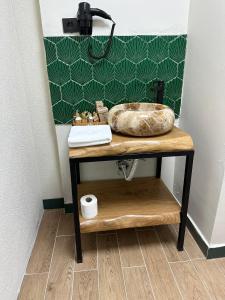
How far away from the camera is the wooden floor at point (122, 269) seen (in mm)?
1146

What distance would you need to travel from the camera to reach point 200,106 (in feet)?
4.28

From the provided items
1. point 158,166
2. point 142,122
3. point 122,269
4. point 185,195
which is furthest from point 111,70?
point 122,269

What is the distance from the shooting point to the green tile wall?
133 centimetres

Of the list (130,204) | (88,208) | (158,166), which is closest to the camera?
(88,208)

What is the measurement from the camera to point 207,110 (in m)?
1.24

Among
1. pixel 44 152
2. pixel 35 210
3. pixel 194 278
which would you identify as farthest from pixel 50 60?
pixel 194 278

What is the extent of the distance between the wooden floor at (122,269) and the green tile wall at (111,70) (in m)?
0.78

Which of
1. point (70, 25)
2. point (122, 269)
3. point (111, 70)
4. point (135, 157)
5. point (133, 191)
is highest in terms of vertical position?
point (70, 25)

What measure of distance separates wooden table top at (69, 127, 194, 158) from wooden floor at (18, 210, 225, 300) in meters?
0.64

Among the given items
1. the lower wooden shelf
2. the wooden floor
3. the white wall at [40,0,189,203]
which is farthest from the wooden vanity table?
the white wall at [40,0,189,203]

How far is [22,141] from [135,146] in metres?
0.65

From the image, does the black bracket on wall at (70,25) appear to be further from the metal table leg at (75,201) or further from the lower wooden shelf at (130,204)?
the lower wooden shelf at (130,204)

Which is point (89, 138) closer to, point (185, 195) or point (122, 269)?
point (185, 195)

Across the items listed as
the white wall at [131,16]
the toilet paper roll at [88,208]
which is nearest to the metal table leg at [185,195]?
the toilet paper roll at [88,208]
